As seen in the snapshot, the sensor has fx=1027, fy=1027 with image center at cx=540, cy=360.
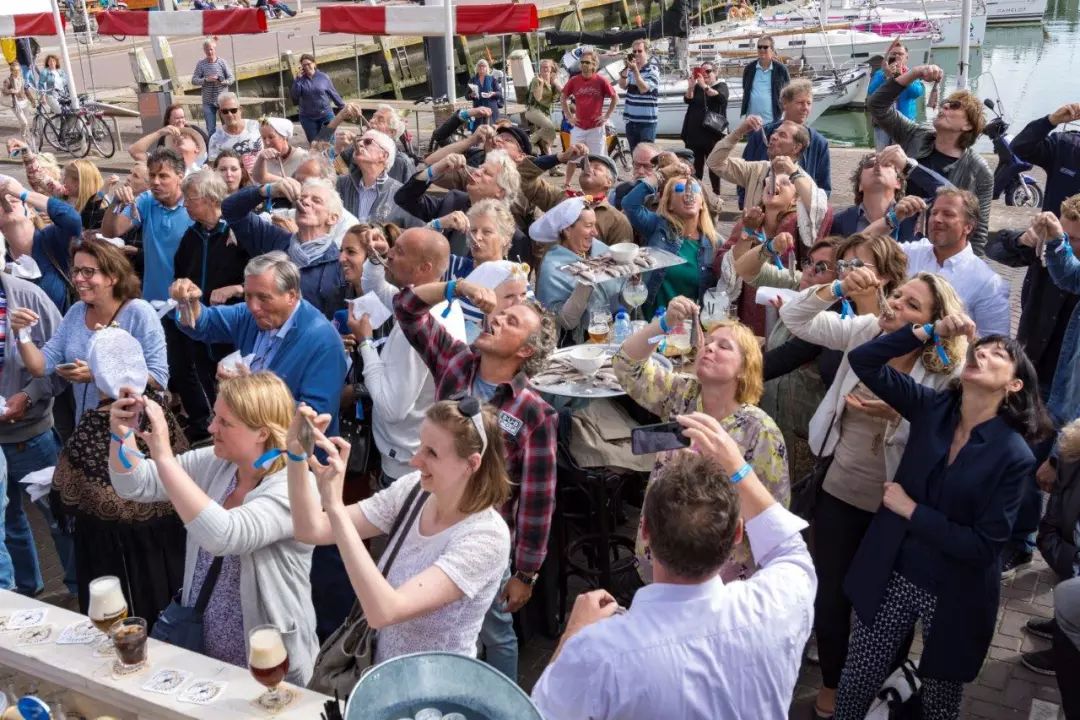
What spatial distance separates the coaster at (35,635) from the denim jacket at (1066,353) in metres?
4.37

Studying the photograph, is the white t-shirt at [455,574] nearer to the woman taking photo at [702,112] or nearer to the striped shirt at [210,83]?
the woman taking photo at [702,112]

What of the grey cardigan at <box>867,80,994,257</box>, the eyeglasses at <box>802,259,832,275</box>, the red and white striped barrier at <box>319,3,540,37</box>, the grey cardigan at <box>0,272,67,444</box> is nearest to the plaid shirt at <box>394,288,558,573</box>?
the eyeglasses at <box>802,259,832,275</box>

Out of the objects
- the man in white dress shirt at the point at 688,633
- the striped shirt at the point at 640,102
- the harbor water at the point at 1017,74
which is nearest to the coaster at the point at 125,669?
the man in white dress shirt at the point at 688,633

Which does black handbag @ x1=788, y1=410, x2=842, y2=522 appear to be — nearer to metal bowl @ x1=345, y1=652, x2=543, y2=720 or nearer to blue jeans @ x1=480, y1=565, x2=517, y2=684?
blue jeans @ x1=480, y1=565, x2=517, y2=684

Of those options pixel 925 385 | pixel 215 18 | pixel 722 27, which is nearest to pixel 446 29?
pixel 215 18

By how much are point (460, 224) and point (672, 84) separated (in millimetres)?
16257

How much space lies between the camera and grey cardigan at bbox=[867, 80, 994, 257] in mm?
6410

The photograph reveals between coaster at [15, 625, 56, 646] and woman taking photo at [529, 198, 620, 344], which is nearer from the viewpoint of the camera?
coaster at [15, 625, 56, 646]

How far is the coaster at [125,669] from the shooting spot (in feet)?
9.37

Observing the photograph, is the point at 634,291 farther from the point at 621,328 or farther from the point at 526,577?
the point at 526,577

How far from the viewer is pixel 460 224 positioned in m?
5.59

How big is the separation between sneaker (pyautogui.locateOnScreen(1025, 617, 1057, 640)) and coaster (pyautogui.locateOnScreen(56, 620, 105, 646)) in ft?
12.4

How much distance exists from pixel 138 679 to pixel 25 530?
2548 millimetres

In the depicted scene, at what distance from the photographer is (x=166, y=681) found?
2.82 meters
